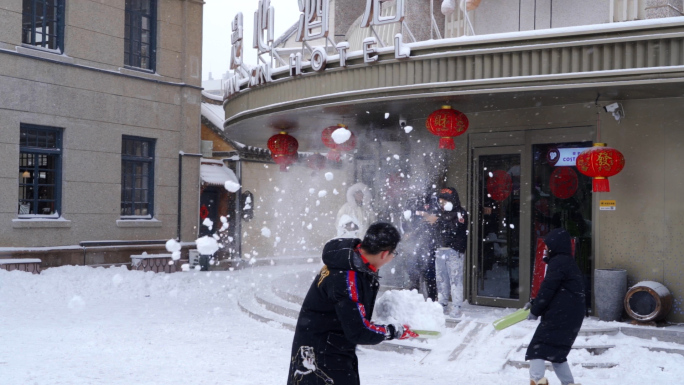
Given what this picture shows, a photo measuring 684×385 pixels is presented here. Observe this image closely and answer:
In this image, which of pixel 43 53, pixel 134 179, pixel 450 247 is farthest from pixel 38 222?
pixel 450 247

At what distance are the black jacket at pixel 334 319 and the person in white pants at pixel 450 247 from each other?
19.3 feet

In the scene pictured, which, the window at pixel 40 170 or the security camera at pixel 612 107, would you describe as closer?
the security camera at pixel 612 107

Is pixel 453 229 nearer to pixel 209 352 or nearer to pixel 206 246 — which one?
pixel 209 352

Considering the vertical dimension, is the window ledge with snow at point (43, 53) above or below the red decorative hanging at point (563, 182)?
above

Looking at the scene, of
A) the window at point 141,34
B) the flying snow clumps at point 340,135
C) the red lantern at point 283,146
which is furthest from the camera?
the window at point 141,34

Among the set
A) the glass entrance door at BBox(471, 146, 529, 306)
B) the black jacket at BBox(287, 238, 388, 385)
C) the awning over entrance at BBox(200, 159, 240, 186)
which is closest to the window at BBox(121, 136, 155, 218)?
the awning over entrance at BBox(200, 159, 240, 186)

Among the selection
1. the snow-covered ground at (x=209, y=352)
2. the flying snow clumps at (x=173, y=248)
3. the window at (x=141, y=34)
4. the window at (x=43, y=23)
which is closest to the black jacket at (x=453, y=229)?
the snow-covered ground at (x=209, y=352)

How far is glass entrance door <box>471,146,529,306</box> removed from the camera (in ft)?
35.0

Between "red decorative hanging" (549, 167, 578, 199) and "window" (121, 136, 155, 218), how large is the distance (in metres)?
12.0

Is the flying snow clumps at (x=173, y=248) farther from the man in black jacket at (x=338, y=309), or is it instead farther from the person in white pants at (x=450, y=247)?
the man in black jacket at (x=338, y=309)

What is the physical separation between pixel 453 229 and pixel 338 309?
20.3 ft

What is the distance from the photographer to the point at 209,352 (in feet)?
27.7

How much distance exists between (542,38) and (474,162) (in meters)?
3.24

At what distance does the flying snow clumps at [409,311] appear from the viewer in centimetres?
417
